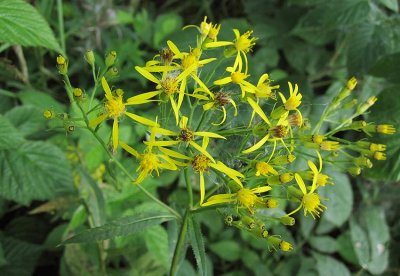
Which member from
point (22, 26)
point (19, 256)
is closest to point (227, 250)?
point (19, 256)

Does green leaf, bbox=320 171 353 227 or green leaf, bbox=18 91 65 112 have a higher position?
green leaf, bbox=18 91 65 112

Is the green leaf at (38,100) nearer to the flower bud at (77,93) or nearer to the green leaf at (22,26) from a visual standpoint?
the green leaf at (22,26)

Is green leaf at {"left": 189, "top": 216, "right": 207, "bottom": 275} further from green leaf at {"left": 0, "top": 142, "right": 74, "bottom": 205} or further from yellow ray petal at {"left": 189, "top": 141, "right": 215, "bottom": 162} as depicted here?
green leaf at {"left": 0, "top": 142, "right": 74, "bottom": 205}

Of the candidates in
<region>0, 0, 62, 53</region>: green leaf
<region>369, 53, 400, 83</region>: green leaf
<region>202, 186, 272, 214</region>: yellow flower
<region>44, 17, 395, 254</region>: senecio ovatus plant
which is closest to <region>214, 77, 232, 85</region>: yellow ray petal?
<region>44, 17, 395, 254</region>: senecio ovatus plant

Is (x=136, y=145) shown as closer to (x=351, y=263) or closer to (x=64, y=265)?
(x=64, y=265)

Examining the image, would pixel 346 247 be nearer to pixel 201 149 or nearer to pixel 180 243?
pixel 180 243

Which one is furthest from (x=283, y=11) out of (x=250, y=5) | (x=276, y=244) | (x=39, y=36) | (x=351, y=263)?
(x=276, y=244)
